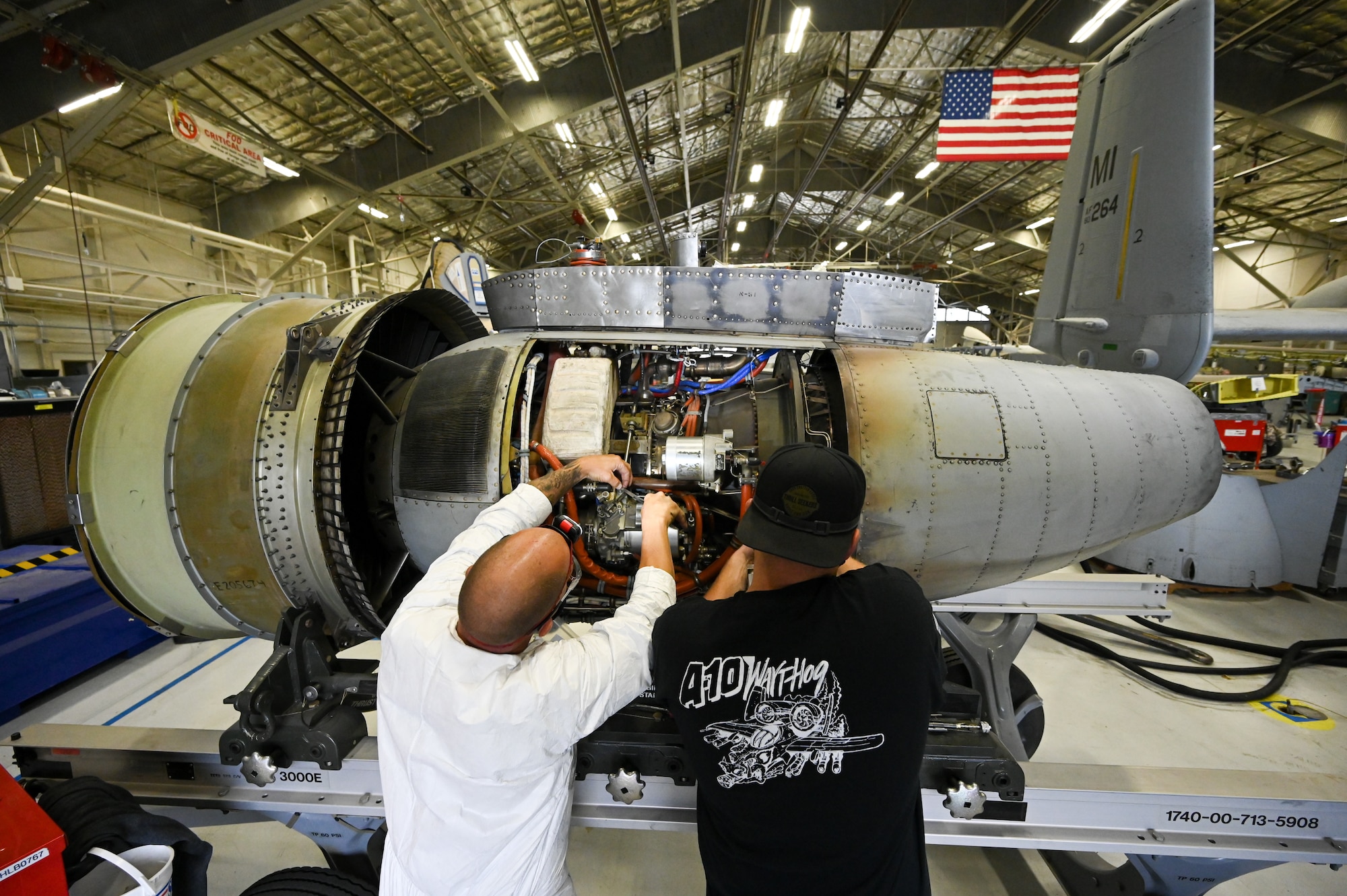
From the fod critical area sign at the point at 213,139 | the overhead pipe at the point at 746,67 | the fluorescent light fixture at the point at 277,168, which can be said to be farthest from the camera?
the fluorescent light fixture at the point at 277,168

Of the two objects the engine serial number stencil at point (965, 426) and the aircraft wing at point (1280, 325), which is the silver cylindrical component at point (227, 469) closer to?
the engine serial number stencil at point (965, 426)

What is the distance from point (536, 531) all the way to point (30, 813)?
199 cm

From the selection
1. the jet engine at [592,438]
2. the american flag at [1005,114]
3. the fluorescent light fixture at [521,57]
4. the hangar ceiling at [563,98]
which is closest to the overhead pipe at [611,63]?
A: the hangar ceiling at [563,98]

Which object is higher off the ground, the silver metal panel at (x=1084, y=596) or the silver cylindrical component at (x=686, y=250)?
the silver cylindrical component at (x=686, y=250)

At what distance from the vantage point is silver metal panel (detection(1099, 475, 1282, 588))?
550cm

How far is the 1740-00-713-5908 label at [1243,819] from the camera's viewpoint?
84.7 inches

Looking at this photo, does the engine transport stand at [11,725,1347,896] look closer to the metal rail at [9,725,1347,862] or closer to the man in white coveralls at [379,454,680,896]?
the metal rail at [9,725,1347,862]

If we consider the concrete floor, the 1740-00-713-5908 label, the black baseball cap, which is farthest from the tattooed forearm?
the 1740-00-713-5908 label

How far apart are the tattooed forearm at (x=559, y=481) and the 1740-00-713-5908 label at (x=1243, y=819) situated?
2.82m

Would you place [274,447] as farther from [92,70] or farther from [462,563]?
[92,70]

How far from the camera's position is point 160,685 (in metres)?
4.32

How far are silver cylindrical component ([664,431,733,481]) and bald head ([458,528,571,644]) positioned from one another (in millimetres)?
1023

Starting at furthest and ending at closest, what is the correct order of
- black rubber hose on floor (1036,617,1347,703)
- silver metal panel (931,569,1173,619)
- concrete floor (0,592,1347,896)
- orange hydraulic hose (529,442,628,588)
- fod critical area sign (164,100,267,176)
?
fod critical area sign (164,100,267,176) → black rubber hose on floor (1036,617,1347,703) → silver metal panel (931,569,1173,619) → concrete floor (0,592,1347,896) → orange hydraulic hose (529,442,628,588)

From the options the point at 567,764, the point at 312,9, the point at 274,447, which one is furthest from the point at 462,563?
the point at 312,9
